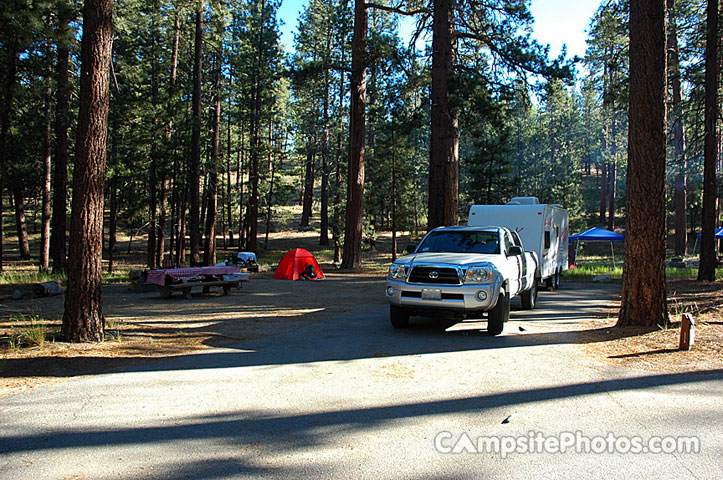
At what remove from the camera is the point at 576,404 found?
213 inches

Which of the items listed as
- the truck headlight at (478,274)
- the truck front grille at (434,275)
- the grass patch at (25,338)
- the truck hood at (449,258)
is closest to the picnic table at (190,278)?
the grass patch at (25,338)

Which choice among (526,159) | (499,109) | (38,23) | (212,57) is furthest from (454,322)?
(526,159)

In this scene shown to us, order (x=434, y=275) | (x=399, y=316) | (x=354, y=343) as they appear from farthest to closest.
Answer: (x=399, y=316)
(x=434, y=275)
(x=354, y=343)

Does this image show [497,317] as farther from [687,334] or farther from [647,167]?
[647,167]

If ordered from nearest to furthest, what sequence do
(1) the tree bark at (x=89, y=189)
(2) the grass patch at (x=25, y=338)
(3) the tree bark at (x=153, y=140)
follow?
(2) the grass patch at (x=25, y=338) → (1) the tree bark at (x=89, y=189) → (3) the tree bark at (x=153, y=140)

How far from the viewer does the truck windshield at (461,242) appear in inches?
406

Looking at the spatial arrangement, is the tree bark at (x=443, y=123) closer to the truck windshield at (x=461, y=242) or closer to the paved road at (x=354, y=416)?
the truck windshield at (x=461, y=242)

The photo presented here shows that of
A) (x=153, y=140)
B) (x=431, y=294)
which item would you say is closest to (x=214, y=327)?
(x=431, y=294)

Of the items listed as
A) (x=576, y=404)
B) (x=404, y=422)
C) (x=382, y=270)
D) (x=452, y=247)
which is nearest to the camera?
(x=404, y=422)

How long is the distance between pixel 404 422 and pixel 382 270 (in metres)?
18.6

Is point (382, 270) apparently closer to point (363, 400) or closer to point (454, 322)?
point (454, 322)

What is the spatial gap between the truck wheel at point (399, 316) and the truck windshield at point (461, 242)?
1559mm

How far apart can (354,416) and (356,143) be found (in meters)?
18.5

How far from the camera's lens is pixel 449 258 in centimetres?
938
